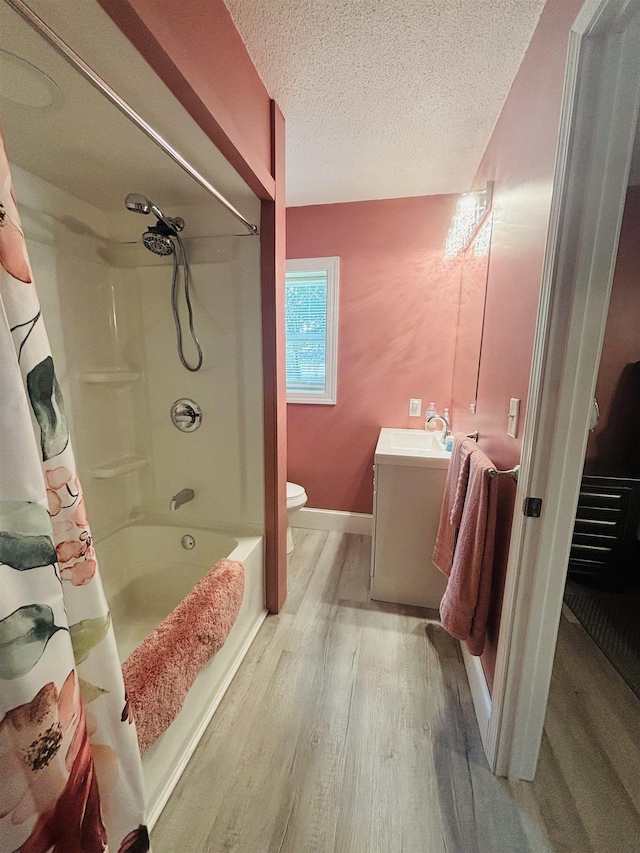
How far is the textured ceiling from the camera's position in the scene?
3.39 feet

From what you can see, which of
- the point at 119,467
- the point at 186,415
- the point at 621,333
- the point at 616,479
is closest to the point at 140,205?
the point at 186,415

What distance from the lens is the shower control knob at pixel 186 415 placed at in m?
1.74

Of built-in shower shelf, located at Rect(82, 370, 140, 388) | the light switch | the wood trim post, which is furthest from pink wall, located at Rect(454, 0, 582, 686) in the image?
built-in shower shelf, located at Rect(82, 370, 140, 388)

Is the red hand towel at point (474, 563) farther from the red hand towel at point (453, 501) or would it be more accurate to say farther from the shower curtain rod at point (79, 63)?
the shower curtain rod at point (79, 63)

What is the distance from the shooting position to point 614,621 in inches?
67.9

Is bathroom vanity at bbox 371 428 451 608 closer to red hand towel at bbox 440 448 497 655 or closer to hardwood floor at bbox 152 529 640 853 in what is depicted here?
hardwood floor at bbox 152 529 640 853

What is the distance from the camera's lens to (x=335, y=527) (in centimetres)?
266

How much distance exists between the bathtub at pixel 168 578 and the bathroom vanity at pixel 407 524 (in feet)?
2.18

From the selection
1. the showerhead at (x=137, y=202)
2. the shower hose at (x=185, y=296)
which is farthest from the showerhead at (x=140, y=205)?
the shower hose at (x=185, y=296)

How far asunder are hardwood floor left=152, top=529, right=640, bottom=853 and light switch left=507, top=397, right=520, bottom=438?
1.09 m

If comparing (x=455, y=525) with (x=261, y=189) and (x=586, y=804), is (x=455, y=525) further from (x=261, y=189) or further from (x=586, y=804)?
(x=261, y=189)

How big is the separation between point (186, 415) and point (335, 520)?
148 centimetres

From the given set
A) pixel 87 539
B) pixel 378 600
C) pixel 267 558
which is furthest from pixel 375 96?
pixel 378 600

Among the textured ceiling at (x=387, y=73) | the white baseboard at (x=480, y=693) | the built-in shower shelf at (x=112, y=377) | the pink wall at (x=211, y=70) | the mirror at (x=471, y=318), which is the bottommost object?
the white baseboard at (x=480, y=693)
